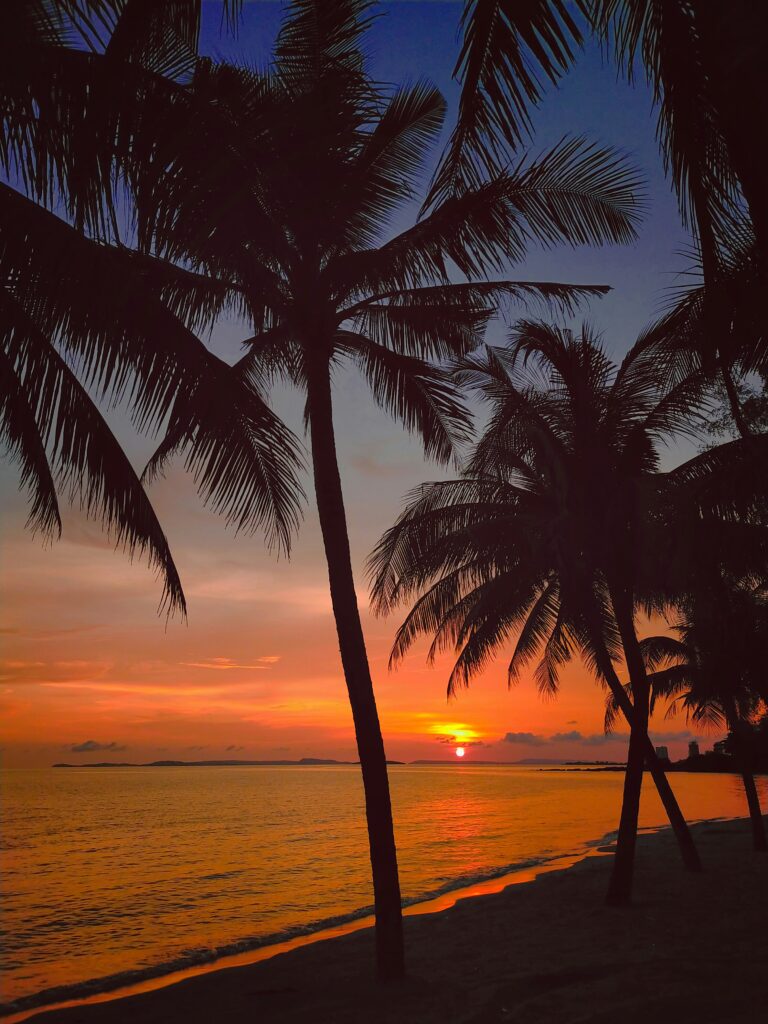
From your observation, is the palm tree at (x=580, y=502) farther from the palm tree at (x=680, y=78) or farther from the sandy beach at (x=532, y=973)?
the palm tree at (x=680, y=78)

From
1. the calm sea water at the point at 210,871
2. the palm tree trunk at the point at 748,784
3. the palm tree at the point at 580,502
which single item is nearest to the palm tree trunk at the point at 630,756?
the palm tree at the point at 580,502

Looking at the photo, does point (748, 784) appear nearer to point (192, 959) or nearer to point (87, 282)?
point (192, 959)

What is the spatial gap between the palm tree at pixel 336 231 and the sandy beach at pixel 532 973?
2.40ft

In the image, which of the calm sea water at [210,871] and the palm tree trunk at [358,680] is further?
the calm sea water at [210,871]

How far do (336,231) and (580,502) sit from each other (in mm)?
5063

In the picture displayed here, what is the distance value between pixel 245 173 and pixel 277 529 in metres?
3.27

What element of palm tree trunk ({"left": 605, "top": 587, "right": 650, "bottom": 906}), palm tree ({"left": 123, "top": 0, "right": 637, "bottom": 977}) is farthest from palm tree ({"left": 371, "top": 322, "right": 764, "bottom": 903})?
palm tree ({"left": 123, "top": 0, "right": 637, "bottom": 977})

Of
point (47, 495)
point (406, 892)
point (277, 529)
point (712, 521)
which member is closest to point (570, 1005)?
point (277, 529)

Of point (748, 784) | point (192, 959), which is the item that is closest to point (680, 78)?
point (192, 959)

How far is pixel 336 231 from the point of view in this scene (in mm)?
7453

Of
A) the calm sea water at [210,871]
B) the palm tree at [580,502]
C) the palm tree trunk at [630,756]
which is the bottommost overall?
the calm sea water at [210,871]

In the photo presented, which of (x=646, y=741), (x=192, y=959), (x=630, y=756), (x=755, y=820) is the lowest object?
(x=192, y=959)

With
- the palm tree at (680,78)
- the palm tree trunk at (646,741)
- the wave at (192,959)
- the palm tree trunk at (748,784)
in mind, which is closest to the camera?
the palm tree at (680,78)

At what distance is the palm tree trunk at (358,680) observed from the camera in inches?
268
